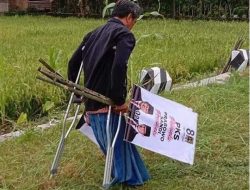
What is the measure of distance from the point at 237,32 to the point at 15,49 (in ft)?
17.9

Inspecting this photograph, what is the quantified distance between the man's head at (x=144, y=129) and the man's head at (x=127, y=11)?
0.62 metres

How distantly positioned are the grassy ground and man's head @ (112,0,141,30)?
1.11 m

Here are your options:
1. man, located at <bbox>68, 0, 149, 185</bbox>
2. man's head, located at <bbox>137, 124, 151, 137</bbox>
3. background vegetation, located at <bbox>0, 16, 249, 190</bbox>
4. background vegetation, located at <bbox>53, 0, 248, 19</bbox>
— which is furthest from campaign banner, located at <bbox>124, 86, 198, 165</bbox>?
background vegetation, located at <bbox>53, 0, 248, 19</bbox>

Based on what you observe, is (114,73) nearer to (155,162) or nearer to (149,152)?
(155,162)

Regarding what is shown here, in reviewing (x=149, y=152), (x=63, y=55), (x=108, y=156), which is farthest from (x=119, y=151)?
(x=63, y=55)

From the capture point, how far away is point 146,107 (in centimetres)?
343

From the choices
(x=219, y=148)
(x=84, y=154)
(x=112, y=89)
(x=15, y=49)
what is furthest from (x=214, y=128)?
(x=15, y=49)

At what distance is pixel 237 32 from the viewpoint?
12742mm

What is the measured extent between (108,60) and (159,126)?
519 millimetres

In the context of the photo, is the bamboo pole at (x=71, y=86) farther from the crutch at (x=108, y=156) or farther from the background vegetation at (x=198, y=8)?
the background vegetation at (x=198, y=8)

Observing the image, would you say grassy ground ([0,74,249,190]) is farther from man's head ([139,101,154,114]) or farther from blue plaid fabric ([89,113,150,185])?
man's head ([139,101,154,114])

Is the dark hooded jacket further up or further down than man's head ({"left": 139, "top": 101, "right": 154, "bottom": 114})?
further up

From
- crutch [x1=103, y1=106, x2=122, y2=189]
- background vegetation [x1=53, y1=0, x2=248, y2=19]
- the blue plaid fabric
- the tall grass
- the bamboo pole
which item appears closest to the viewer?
the bamboo pole

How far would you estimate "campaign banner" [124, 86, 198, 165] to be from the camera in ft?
11.2
